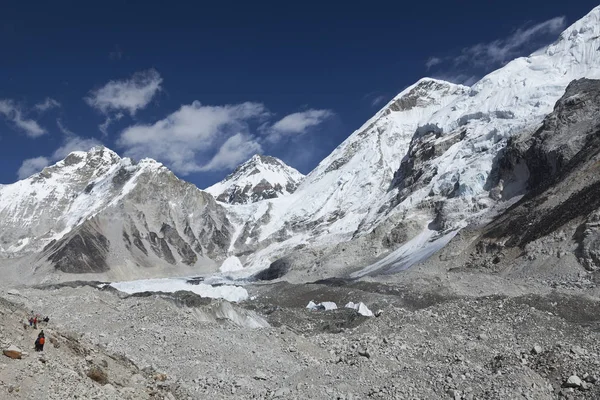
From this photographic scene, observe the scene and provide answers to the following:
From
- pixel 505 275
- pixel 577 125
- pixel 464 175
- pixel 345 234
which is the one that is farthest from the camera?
pixel 345 234

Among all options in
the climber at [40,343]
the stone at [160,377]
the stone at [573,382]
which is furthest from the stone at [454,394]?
the climber at [40,343]

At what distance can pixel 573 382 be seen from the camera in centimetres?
1800

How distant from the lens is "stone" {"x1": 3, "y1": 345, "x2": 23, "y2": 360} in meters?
13.1

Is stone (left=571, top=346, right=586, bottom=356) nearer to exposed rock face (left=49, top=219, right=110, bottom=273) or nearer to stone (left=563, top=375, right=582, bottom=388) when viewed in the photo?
stone (left=563, top=375, right=582, bottom=388)

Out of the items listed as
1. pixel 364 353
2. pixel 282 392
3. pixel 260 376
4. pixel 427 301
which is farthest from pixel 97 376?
pixel 427 301

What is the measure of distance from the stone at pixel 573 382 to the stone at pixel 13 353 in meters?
16.0

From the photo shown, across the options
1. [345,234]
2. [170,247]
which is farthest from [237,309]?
[170,247]

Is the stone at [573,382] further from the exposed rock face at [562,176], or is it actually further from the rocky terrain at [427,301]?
the exposed rock face at [562,176]

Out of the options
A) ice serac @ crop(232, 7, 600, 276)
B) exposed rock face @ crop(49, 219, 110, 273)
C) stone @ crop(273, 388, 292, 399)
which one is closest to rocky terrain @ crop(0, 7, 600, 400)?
stone @ crop(273, 388, 292, 399)

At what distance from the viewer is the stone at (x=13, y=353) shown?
516 inches

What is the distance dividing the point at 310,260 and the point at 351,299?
55.1 metres

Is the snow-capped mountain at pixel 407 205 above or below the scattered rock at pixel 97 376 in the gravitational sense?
above

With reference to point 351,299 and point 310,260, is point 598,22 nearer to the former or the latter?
point 310,260

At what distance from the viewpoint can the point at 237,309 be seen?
31.8 metres
